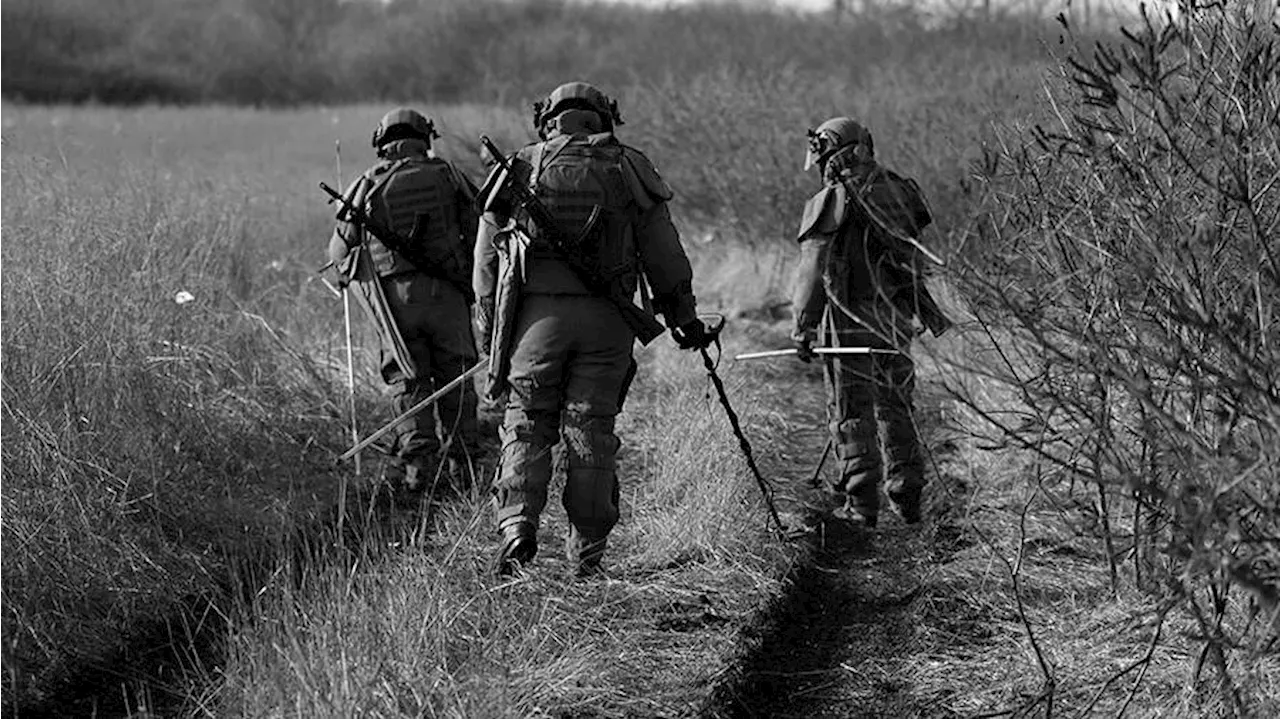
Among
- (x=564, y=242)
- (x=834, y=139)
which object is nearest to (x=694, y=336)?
(x=564, y=242)

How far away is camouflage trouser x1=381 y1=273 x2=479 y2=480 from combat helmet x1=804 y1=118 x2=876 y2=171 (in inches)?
74.6

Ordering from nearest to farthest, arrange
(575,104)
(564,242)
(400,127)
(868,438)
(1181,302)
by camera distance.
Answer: (1181,302) < (564,242) < (575,104) < (868,438) < (400,127)

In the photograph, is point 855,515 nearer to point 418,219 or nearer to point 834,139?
point 834,139

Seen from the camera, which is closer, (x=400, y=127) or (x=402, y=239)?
(x=402, y=239)

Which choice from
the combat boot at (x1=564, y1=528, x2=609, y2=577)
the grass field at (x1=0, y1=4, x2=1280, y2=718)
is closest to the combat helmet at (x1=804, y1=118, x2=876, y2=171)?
the grass field at (x1=0, y1=4, x2=1280, y2=718)

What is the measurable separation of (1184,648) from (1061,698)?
0.42m

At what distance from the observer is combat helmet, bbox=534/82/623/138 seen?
6078mm

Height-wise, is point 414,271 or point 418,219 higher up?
point 418,219

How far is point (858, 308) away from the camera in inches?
287

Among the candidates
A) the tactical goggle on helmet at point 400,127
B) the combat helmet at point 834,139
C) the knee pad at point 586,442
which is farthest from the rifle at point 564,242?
the tactical goggle on helmet at point 400,127

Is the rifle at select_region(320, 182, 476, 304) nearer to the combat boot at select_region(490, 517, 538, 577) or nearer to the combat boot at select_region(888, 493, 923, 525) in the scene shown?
the combat boot at select_region(490, 517, 538, 577)

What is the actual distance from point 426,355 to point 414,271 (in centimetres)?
44

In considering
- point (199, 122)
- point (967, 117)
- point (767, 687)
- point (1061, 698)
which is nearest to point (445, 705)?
point (767, 687)

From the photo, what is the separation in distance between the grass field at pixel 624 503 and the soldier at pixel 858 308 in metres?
0.28
